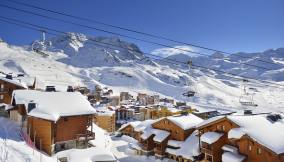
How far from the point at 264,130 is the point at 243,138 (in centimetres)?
236

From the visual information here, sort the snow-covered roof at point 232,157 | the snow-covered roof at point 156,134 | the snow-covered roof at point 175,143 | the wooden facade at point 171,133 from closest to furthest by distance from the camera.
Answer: the snow-covered roof at point 232,157
the snow-covered roof at point 175,143
the wooden facade at point 171,133
the snow-covered roof at point 156,134

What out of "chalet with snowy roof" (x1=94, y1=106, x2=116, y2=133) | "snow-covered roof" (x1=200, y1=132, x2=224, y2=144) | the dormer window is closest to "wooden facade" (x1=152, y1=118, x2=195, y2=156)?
"snow-covered roof" (x1=200, y1=132, x2=224, y2=144)

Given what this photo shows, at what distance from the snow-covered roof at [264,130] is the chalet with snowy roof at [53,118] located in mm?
18026

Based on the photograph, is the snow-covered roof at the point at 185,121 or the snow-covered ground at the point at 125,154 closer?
the snow-covered roof at the point at 185,121

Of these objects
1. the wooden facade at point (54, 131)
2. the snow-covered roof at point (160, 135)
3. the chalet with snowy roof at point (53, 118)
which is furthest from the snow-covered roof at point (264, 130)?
the wooden facade at point (54, 131)

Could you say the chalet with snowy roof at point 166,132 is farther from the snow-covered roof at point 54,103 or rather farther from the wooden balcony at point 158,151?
the snow-covered roof at point 54,103

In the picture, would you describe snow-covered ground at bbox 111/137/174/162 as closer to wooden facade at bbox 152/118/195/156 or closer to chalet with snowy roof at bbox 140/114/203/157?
chalet with snowy roof at bbox 140/114/203/157

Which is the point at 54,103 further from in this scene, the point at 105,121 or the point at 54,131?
the point at 105,121

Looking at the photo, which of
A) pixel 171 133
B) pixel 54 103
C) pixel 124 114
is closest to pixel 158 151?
pixel 171 133

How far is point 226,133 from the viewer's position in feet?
123

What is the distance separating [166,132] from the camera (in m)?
47.3

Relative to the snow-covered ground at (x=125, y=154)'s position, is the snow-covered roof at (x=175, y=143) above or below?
above

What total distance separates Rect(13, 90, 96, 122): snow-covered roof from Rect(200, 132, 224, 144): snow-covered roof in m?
13.9

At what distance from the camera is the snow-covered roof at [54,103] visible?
1443 inches
